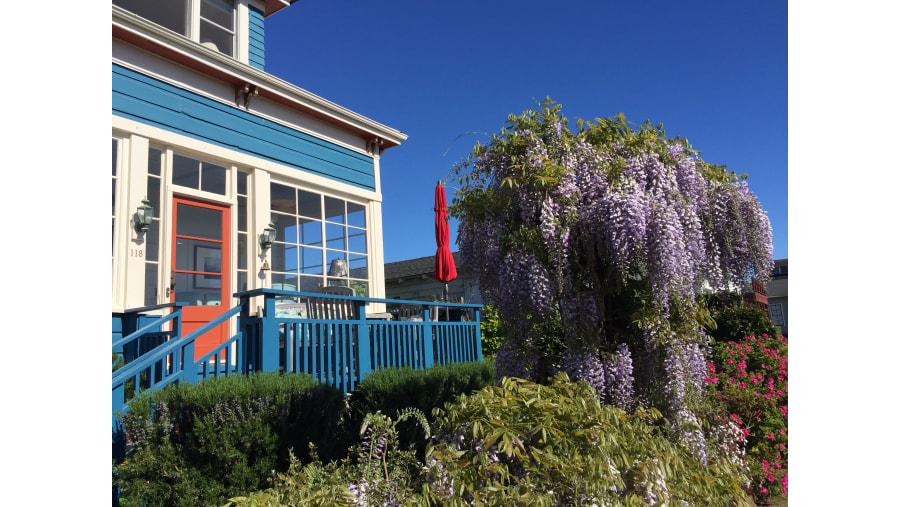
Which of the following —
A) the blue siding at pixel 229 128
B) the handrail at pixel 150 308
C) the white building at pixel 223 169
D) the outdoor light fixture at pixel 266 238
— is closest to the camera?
the handrail at pixel 150 308

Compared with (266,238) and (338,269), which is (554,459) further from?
→ (338,269)

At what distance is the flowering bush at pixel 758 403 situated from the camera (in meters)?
4.42

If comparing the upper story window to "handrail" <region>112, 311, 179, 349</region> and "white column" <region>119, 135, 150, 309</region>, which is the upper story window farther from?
"handrail" <region>112, 311, 179, 349</region>

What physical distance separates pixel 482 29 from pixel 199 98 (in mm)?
3497

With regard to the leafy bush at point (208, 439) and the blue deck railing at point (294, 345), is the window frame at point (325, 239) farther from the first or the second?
the leafy bush at point (208, 439)

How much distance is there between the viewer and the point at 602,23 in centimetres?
568

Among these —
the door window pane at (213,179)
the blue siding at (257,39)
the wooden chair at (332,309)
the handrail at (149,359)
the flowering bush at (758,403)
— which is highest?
the blue siding at (257,39)

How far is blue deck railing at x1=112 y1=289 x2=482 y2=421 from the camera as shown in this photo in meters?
4.14

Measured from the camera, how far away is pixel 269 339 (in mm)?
4176

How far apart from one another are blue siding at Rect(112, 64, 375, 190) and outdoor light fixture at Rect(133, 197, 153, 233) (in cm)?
100

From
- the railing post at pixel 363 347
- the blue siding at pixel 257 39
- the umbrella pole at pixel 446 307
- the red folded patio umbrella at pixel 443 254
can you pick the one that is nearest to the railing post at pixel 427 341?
the umbrella pole at pixel 446 307

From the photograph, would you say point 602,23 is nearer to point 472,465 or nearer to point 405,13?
point 405,13

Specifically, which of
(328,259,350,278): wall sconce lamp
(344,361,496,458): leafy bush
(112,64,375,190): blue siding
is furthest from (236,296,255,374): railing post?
(328,259,350,278): wall sconce lamp

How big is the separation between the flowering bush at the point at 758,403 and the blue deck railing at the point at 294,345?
2865mm
